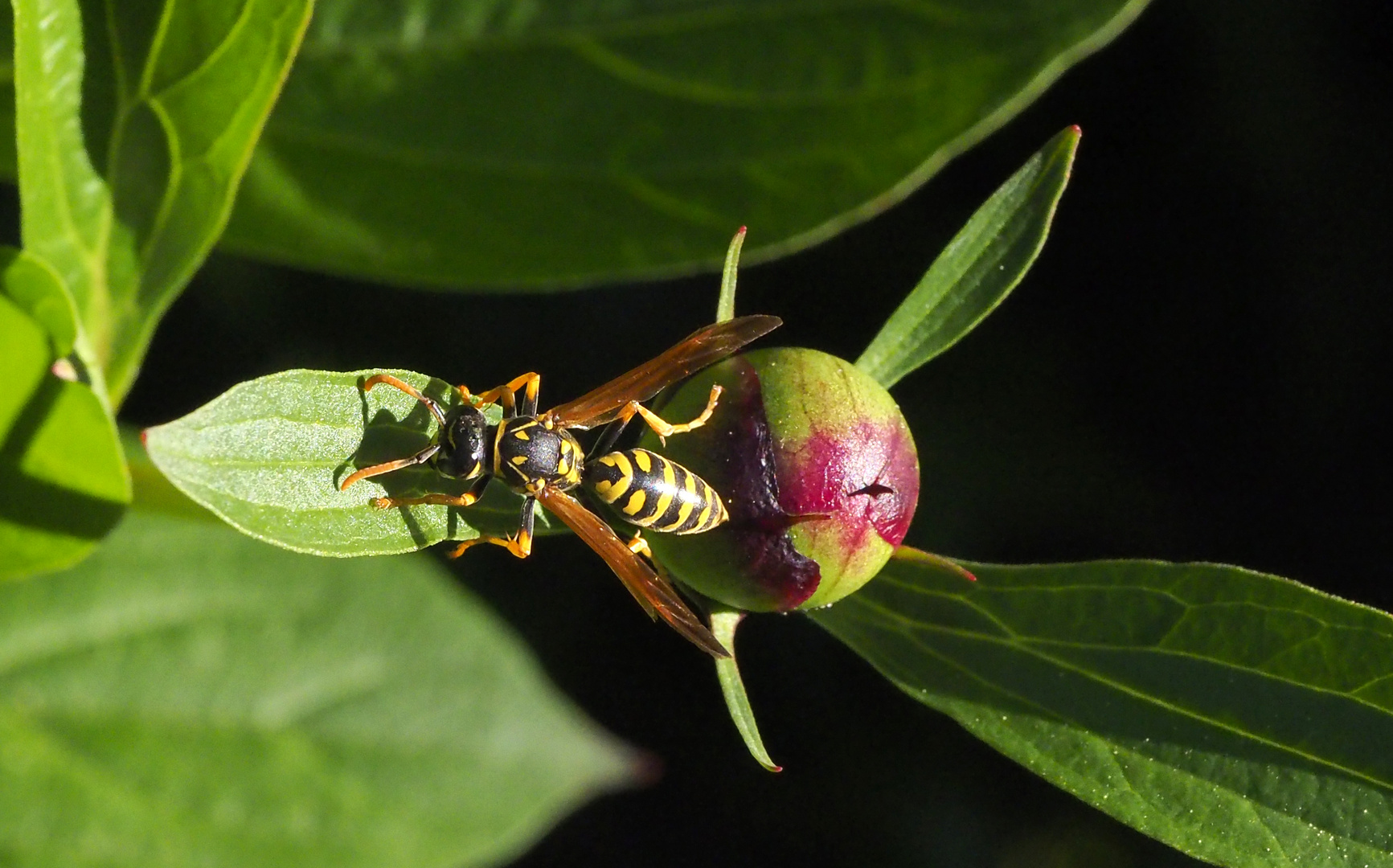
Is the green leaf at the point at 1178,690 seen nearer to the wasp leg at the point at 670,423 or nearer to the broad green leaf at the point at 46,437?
the wasp leg at the point at 670,423

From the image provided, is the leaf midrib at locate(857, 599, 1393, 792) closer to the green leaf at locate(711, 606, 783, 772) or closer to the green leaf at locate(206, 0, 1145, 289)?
the green leaf at locate(711, 606, 783, 772)

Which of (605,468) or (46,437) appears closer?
(46,437)

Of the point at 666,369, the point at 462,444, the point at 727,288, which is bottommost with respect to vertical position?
the point at 462,444

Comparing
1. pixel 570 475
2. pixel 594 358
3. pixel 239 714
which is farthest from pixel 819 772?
pixel 570 475

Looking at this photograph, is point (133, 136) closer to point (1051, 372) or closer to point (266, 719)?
point (266, 719)

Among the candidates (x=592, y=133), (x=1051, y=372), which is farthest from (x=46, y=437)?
(x=1051, y=372)

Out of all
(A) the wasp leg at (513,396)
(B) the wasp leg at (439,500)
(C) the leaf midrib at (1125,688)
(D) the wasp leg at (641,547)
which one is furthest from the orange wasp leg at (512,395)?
(C) the leaf midrib at (1125,688)

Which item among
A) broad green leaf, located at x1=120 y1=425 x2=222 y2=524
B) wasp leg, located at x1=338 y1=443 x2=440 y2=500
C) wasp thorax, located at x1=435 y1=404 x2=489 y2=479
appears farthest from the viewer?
broad green leaf, located at x1=120 y1=425 x2=222 y2=524

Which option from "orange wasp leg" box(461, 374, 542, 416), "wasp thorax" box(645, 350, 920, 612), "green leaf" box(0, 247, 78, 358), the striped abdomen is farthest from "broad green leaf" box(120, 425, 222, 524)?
"wasp thorax" box(645, 350, 920, 612)
